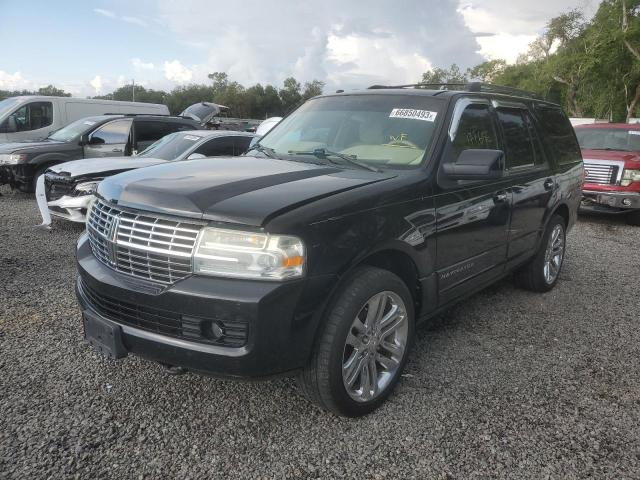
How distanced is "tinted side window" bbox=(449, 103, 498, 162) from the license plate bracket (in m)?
2.23

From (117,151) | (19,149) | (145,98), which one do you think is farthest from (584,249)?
(145,98)

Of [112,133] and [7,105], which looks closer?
[112,133]

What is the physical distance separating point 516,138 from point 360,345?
2.51 meters

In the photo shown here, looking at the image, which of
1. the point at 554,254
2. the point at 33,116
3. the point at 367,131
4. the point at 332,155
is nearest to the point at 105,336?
the point at 332,155

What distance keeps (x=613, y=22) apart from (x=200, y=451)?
1484 inches

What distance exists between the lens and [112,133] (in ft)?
32.6

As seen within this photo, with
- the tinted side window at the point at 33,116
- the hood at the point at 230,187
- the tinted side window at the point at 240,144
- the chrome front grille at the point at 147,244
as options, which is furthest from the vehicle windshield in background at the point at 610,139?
the tinted side window at the point at 33,116

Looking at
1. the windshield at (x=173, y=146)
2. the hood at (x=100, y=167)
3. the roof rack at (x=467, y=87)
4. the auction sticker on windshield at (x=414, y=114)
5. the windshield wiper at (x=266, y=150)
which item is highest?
the roof rack at (x=467, y=87)

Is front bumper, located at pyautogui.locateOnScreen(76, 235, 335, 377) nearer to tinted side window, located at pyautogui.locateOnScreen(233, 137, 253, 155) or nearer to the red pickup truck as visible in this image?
tinted side window, located at pyautogui.locateOnScreen(233, 137, 253, 155)

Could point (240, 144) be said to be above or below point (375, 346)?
above

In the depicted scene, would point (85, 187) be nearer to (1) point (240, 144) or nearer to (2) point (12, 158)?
(1) point (240, 144)

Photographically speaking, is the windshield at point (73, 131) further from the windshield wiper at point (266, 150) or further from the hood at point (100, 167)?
the windshield wiper at point (266, 150)

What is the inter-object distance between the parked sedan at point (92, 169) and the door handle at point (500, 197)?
402 centimetres

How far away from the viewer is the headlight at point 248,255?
227 cm
